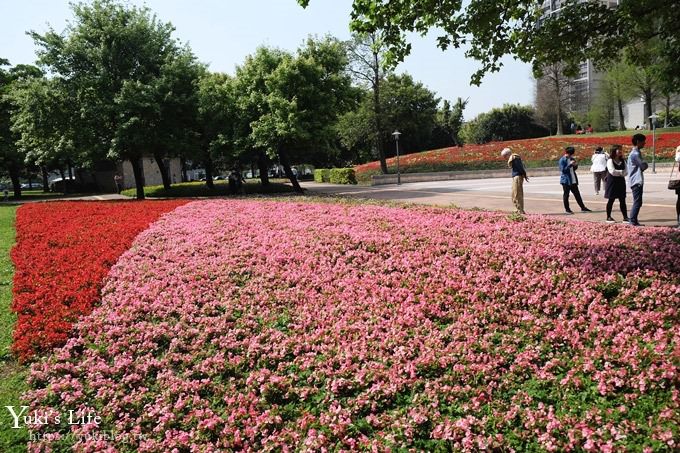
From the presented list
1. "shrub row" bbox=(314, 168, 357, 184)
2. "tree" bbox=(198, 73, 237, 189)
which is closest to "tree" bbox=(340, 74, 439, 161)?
"shrub row" bbox=(314, 168, 357, 184)

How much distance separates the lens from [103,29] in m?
22.7

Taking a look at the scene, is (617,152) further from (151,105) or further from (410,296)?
(151,105)

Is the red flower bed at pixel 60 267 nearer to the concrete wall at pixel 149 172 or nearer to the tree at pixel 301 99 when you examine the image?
the tree at pixel 301 99

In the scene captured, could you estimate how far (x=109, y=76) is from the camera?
22656 mm

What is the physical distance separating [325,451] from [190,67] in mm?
24963

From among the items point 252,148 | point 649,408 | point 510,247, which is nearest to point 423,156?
point 252,148

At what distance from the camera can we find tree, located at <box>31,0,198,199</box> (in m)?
22.0

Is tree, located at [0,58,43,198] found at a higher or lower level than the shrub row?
higher

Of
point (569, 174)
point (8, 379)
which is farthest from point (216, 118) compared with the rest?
point (8, 379)

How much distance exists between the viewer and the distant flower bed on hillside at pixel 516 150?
116 ft

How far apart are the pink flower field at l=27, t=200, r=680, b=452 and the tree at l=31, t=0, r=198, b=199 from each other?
16372 mm

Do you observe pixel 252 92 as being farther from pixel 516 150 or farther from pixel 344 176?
pixel 516 150

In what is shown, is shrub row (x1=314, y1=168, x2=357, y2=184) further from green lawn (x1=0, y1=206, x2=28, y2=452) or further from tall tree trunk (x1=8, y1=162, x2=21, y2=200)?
green lawn (x1=0, y1=206, x2=28, y2=452)

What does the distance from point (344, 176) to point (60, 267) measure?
29.5 m
